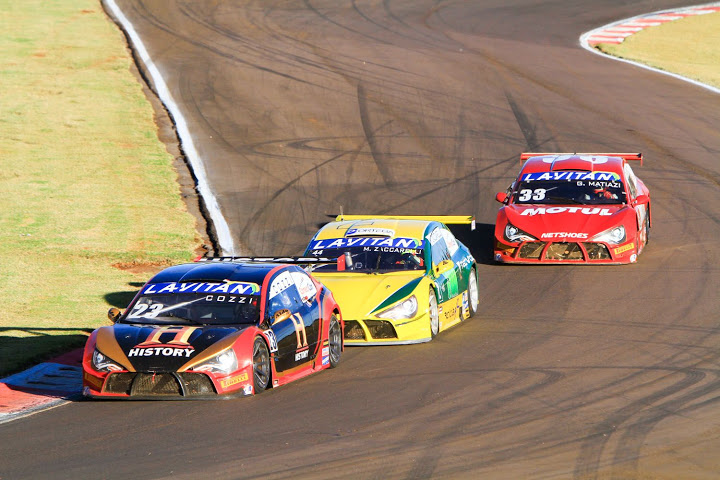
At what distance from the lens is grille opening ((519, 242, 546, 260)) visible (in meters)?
18.2

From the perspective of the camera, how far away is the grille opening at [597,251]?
18.1 m

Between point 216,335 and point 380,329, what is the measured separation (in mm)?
2956

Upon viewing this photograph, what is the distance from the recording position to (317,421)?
10102 millimetres

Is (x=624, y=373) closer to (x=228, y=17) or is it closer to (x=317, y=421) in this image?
(x=317, y=421)

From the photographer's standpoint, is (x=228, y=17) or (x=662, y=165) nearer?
(x=662, y=165)

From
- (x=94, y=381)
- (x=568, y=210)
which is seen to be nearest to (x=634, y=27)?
(x=568, y=210)

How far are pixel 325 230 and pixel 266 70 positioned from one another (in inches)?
707

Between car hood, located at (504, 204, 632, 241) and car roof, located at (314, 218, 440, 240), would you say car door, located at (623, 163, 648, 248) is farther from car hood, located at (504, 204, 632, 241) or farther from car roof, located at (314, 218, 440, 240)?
car roof, located at (314, 218, 440, 240)

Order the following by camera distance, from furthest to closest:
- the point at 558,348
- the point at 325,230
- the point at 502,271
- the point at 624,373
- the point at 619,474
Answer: the point at 502,271, the point at 325,230, the point at 558,348, the point at 624,373, the point at 619,474

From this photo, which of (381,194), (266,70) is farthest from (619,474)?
(266,70)

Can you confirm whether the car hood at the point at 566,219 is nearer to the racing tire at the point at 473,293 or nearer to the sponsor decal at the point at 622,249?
the sponsor decal at the point at 622,249

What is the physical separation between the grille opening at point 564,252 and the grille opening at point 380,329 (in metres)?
5.28

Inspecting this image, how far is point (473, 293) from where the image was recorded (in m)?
15.6

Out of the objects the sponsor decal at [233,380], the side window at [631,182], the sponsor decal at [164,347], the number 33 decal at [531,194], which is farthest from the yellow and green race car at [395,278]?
the side window at [631,182]
